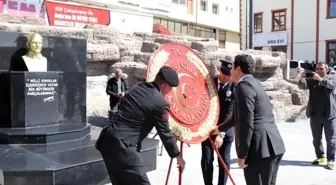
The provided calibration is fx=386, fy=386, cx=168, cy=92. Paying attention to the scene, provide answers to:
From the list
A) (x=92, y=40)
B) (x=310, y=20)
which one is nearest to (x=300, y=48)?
(x=310, y=20)

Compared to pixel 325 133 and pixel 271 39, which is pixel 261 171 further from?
pixel 271 39

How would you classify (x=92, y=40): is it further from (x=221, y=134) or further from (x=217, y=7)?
(x=217, y=7)

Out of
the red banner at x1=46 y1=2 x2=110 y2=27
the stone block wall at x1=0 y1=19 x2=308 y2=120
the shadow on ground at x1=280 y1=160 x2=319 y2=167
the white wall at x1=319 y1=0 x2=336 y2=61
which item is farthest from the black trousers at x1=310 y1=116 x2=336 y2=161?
the white wall at x1=319 y1=0 x2=336 y2=61

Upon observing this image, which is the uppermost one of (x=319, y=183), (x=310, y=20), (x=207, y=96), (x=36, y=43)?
(x=310, y=20)

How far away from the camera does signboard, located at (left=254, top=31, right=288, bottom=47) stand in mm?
33612

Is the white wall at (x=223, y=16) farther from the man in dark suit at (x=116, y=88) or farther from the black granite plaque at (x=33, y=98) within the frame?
the black granite plaque at (x=33, y=98)

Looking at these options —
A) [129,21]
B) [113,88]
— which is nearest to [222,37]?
[129,21]

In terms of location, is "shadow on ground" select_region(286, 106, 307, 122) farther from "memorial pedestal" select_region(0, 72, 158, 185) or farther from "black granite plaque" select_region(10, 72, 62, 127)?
"black granite plaque" select_region(10, 72, 62, 127)

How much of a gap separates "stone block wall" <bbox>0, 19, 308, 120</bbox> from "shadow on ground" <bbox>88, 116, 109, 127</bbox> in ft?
0.48

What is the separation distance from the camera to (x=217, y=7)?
39.5m

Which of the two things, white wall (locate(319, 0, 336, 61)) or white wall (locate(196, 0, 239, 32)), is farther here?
white wall (locate(196, 0, 239, 32))

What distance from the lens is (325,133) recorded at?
6473mm

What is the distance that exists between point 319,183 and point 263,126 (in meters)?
2.70

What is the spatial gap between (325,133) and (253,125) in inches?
146
